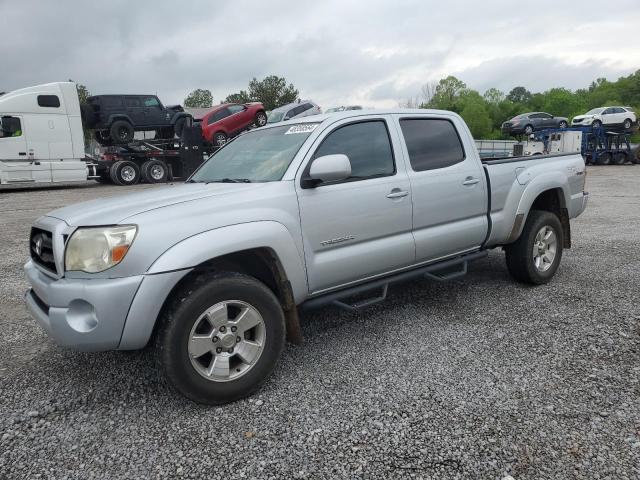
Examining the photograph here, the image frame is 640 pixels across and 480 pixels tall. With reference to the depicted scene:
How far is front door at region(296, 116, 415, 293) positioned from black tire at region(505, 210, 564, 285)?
155 cm

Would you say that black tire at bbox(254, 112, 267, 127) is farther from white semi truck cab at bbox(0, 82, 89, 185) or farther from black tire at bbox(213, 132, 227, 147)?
white semi truck cab at bbox(0, 82, 89, 185)

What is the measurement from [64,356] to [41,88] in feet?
52.9

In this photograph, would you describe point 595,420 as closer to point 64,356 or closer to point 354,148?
point 354,148

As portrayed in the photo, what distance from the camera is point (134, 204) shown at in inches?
114

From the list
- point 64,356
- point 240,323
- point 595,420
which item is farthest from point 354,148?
point 64,356

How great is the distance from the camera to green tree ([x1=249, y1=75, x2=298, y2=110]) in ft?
189

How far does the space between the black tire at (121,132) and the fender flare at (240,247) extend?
17.3 meters

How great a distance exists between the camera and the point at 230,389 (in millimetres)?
2795

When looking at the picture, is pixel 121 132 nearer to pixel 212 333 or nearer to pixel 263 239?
pixel 263 239

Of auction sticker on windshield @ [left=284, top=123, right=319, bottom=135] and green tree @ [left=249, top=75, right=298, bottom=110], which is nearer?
auction sticker on windshield @ [left=284, top=123, right=319, bottom=135]

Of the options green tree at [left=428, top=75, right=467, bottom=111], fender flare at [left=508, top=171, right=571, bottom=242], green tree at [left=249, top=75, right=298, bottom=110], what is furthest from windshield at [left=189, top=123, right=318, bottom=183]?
green tree at [left=428, top=75, right=467, bottom=111]

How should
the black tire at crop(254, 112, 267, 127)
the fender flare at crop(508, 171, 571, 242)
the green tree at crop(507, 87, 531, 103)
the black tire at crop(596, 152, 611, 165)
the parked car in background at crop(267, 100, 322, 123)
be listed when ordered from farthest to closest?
the green tree at crop(507, 87, 531, 103)
the black tire at crop(596, 152, 611, 165)
the black tire at crop(254, 112, 267, 127)
the parked car in background at crop(267, 100, 322, 123)
the fender flare at crop(508, 171, 571, 242)

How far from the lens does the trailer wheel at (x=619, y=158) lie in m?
26.5

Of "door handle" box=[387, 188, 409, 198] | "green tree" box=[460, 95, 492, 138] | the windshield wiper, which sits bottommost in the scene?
"door handle" box=[387, 188, 409, 198]
